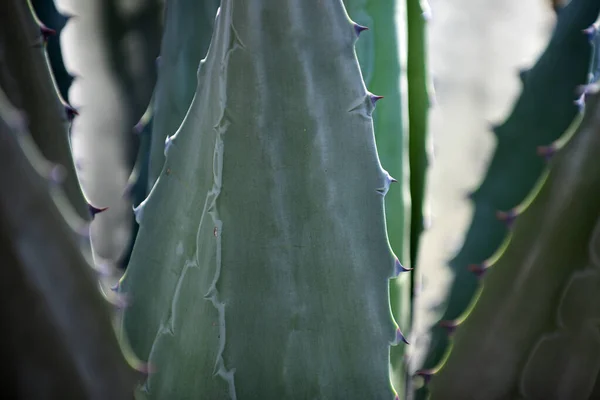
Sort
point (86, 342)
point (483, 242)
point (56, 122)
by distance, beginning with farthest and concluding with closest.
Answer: point (483, 242)
point (56, 122)
point (86, 342)

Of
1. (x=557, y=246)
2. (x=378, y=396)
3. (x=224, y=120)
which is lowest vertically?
(x=378, y=396)

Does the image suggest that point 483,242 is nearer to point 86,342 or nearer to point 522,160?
point 522,160

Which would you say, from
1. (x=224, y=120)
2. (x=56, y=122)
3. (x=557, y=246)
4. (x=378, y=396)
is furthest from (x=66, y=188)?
(x=557, y=246)

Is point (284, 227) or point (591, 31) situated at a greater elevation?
point (591, 31)

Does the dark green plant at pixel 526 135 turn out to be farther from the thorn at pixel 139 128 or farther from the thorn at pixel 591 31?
the thorn at pixel 139 128

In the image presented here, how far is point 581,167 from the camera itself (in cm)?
57

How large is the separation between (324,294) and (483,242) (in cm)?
29

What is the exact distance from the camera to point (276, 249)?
555 mm

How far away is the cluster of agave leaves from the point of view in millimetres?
491

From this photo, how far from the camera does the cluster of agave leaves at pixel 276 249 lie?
491mm

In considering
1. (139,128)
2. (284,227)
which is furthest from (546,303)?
(139,128)

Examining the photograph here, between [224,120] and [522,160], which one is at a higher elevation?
[224,120]

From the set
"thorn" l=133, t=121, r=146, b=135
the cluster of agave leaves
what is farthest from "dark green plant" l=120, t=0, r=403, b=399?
"thorn" l=133, t=121, r=146, b=135

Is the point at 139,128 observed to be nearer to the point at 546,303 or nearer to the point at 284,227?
the point at 284,227
